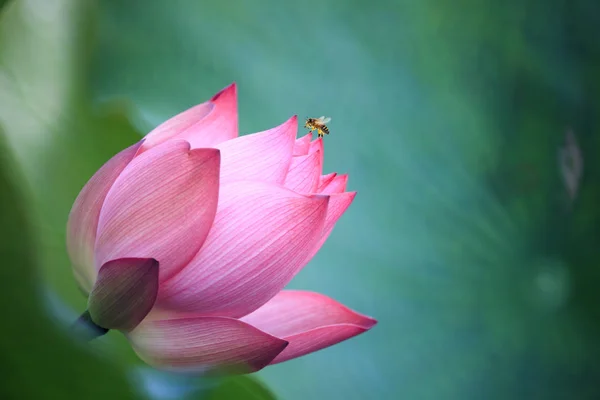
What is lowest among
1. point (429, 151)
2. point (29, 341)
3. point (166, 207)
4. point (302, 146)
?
point (29, 341)

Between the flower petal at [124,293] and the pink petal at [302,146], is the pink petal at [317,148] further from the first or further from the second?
the flower petal at [124,293]

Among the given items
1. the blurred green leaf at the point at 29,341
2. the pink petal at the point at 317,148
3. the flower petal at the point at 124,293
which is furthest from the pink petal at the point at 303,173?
the blurred green leaf at the point at 29,341

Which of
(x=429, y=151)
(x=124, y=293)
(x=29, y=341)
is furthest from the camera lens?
(x=429, y=151)

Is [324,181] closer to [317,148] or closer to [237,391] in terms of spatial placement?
[317,148]

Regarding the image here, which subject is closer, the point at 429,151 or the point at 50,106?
the point at 50,106

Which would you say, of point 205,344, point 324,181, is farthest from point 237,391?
point 324,181

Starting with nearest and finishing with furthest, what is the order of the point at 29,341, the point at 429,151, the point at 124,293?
the point at 29,341 → the point at 124,293 → the point at 429,151

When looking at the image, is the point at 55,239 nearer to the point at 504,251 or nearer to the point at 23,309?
the point at 23,309
